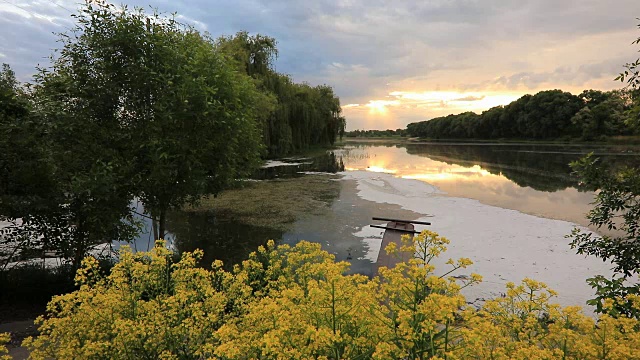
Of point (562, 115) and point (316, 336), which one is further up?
point (562, 115)

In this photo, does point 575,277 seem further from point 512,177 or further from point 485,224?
point 512,177

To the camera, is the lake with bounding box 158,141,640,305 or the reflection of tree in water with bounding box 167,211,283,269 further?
the reflection of tree in water with bounding box 167,211,283,269

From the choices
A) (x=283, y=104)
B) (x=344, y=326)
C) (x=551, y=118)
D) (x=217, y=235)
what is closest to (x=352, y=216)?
(x=217, y=235)

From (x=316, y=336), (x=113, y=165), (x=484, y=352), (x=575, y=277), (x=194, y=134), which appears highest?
(x=194, y=134)

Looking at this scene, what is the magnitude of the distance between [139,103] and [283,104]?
27.7 m

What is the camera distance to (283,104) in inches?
1422

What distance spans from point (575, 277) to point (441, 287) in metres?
9.21

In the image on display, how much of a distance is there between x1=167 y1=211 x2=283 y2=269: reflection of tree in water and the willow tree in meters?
2.86

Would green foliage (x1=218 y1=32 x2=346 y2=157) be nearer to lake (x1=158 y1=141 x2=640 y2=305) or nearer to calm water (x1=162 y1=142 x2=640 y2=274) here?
calm water (x1=162 y1=142 x2=640 y2=274)

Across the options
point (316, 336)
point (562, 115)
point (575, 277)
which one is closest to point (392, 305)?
point (316, 336)

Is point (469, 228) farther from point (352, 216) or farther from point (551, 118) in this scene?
point (551, 118)

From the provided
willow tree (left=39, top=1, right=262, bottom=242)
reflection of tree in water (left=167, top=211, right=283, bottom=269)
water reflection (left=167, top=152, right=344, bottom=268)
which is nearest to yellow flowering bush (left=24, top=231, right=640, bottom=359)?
willow tree (left=39, top=1, right=262, bottom=242)

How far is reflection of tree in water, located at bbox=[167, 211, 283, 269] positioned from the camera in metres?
11.9

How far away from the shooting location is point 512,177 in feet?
94.0
